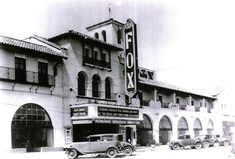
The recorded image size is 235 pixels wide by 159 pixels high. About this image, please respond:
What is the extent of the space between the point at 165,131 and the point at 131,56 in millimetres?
14823

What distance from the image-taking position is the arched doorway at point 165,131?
127 feet

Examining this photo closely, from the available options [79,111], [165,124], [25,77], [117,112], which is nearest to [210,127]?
[165,124]

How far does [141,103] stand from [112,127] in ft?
17.6

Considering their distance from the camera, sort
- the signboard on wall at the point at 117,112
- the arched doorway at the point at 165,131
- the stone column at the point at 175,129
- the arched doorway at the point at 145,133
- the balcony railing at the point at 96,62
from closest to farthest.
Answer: the signboard on wall at the point at 117,112 < the balcony railing at the point at 96,62 < the arched doorway at the point at 145,133 < the arched doorway at the point at 165,131 < the stone column at the point at 175,129

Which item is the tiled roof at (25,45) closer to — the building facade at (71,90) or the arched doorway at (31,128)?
the building facade at (71,90)

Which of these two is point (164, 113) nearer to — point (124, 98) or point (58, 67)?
point (124, 98)

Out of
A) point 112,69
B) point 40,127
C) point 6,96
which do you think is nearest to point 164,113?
point 112,69

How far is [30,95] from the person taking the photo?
23.2 metres

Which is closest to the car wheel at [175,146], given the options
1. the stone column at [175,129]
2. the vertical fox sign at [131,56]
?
the vertical fox sign at [131,56]

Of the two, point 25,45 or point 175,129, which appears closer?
point 25,45

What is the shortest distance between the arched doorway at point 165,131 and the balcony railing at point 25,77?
17.6 metres

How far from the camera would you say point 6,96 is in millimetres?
21688

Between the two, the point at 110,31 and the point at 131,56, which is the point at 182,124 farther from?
the point at 131,56

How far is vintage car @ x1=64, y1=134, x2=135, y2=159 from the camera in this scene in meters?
20.2
